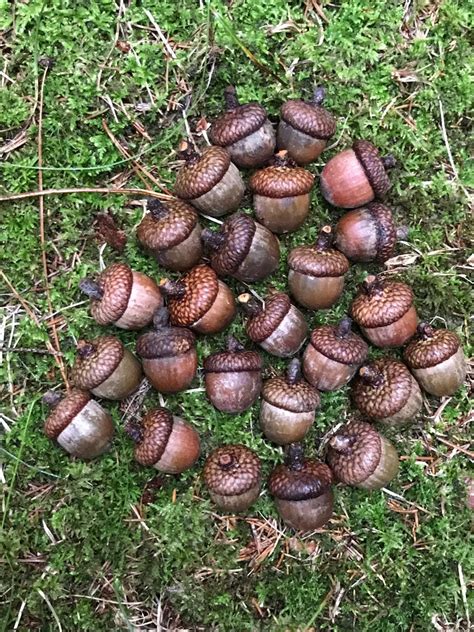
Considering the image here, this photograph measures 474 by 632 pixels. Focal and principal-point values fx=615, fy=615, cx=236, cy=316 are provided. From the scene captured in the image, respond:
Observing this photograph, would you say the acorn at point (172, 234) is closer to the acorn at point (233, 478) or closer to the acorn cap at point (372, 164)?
the acorn cap at point (372, 164)

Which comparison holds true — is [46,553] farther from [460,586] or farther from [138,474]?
[460,586]

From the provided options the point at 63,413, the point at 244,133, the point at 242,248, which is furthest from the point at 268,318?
the point at 63,413

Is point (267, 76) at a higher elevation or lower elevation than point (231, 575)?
higher

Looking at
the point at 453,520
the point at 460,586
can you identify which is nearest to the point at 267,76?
the point at 453,520

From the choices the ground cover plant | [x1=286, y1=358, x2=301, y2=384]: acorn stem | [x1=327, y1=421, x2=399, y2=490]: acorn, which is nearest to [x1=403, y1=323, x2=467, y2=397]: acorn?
the ground cover plant

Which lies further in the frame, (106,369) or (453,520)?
(453,520)

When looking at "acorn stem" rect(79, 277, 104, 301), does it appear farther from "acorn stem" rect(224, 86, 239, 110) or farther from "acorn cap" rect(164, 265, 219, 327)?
"acorn stem" rect(224, 86, 239, 110)
